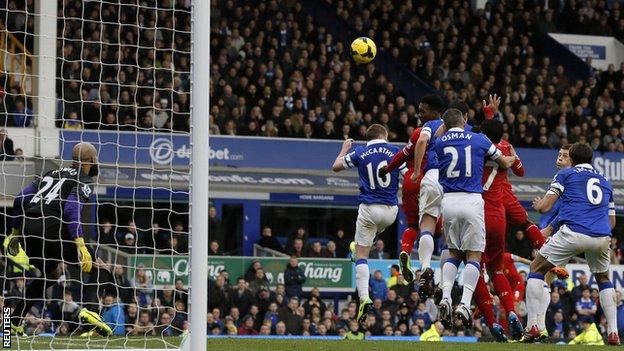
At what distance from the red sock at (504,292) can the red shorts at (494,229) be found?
0.32 m

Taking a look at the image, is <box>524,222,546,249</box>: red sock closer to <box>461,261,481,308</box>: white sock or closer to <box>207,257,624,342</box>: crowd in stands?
<box>461,261,481,308</box>: white sock

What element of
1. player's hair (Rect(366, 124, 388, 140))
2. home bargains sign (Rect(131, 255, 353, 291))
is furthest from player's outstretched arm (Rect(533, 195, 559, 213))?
home bargains sign (Rect(131, 255, 353, 291))

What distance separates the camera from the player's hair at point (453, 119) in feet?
42.3

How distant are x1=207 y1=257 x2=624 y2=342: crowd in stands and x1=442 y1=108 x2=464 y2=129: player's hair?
324 inches

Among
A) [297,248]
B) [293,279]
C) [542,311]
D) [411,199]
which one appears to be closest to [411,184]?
[411,199]

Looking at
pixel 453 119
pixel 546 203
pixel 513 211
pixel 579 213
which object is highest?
pixel 453 119

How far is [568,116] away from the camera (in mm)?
29359

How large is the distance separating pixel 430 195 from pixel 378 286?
9651 mm

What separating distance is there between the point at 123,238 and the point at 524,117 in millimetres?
9674

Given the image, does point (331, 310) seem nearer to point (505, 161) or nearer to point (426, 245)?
point (426, 245)

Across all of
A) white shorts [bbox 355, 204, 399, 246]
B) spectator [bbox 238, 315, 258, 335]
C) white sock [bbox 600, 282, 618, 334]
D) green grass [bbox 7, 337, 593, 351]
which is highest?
white shorts [bbox 355, 204, 399, 246]

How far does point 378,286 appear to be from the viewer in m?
23.2

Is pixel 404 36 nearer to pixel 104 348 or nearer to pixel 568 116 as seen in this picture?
pixel 568 116

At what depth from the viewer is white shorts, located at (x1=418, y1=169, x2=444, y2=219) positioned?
13664mm
